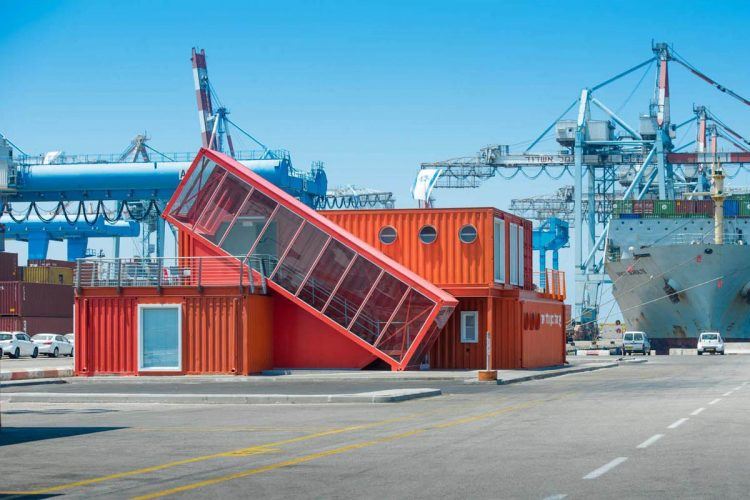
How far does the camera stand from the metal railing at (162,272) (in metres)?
38.8

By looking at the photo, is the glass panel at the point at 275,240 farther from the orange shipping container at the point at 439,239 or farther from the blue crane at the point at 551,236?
the blue crane at the point at 551,236

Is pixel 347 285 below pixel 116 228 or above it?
below

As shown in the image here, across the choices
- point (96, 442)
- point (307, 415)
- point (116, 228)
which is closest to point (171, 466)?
point (96, 442)

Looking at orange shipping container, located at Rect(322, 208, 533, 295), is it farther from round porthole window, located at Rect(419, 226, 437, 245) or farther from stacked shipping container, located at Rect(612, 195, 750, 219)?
stacked shipping container, located at Rect(612, 195, 750, 219)

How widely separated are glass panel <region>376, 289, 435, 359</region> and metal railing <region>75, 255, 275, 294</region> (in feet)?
13.8

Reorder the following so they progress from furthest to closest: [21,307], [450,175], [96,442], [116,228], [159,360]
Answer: [116,228], [450,175], [21,307], [159,360], [96,442]

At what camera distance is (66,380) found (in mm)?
36281

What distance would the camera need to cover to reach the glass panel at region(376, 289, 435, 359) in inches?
1475

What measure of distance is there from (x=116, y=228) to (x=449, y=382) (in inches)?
3683

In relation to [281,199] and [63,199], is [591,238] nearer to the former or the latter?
[63,199]

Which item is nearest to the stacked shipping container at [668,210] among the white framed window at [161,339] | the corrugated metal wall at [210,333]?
the corrugated metal wall at [210,333]

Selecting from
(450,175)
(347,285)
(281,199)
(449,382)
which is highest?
(450,175)

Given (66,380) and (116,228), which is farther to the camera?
(116,228)

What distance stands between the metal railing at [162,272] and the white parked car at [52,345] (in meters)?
32.6
